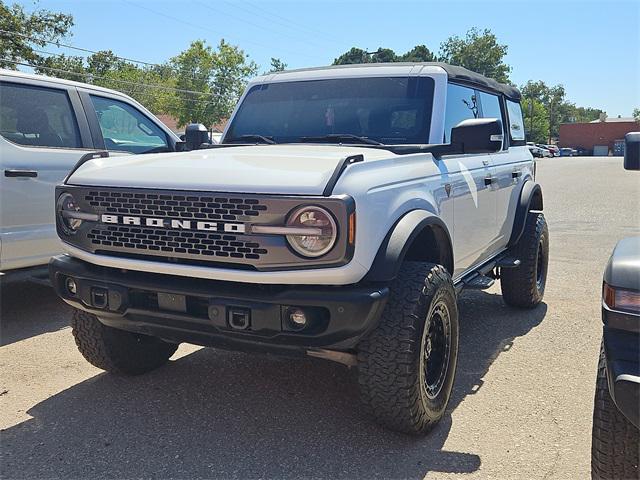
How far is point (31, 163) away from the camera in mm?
4777

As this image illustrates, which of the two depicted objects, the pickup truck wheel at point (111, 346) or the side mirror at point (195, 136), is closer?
the pickup truck wheel at point (111, 346)

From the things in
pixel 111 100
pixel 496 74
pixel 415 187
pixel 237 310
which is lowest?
pixel 237 310

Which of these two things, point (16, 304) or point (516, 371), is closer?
point (516, 371)

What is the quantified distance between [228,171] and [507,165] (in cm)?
295

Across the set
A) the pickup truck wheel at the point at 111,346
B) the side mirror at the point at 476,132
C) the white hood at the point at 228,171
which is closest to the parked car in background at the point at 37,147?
the pickup truck wheel at the point at 111,346

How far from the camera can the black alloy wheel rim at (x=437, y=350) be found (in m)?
3.12

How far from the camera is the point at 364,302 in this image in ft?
8.41

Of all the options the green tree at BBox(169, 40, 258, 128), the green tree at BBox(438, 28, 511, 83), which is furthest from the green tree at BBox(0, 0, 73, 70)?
the green tree at BBox(438, 28, 511, 83)

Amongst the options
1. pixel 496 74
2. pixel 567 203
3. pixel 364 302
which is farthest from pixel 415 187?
pixel 496 74

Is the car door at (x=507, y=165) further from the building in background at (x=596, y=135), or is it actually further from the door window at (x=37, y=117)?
the building in background at (x=596, y=135)

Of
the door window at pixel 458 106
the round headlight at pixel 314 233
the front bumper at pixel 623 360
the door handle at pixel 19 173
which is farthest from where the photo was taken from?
the door handle at pixel 19 173

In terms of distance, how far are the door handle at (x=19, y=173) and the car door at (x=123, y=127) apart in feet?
2.66

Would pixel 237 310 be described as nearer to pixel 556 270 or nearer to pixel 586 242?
pixel 556 270

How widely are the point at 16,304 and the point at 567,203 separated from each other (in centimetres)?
1417
